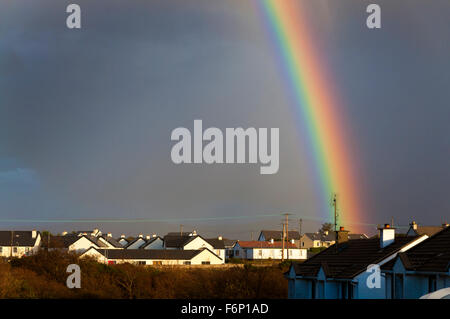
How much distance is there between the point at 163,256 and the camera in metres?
103

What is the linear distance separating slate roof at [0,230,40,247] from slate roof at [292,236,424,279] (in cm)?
8974

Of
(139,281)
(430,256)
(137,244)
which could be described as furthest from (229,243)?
(430,256)

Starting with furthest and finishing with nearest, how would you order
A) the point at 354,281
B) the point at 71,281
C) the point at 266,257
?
the point at 266,257
the point at 71,281
the point at 354,281

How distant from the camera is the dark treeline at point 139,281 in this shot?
41750mm

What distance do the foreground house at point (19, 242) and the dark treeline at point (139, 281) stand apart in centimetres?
7074

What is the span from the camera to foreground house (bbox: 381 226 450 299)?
26.0 m

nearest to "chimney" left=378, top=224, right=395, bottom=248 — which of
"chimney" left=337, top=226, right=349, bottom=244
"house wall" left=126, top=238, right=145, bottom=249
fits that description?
"chimney" left=337, top=226, right=349, bottom=244

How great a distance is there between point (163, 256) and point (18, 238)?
3401cm

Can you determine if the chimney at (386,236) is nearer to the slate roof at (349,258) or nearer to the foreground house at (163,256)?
the slate roof at (349,258)

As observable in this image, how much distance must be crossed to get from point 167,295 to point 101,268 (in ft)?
22.5

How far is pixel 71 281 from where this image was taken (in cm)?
4516

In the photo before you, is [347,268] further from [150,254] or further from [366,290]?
[150,254]
